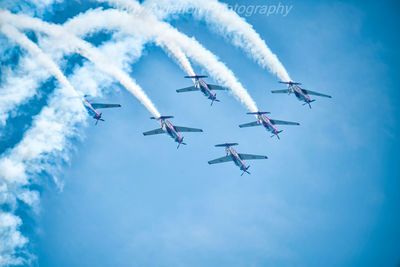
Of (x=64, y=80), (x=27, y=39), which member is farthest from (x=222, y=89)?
(x=27, y=39)

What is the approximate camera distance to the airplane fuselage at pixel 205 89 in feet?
141

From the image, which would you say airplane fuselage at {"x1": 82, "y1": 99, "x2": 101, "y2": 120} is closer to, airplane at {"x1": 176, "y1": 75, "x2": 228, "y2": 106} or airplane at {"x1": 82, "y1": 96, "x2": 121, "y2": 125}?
airplane at {"x1": 82, "y1": 96, "x2": 121, "y2": 125}

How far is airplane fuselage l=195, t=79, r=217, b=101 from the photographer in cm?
4284

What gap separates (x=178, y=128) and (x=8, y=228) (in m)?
23.2

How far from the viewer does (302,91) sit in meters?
46.3

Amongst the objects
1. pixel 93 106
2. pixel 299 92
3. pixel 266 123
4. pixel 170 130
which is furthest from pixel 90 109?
pixel 299 92

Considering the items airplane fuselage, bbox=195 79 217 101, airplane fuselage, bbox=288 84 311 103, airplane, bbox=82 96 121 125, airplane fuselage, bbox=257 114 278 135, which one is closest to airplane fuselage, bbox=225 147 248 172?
airplane fuselage, bbox=257 114 278 135

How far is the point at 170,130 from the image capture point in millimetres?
42719

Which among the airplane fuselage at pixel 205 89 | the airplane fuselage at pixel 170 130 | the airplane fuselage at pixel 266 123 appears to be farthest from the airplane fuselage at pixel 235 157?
the airplane fuselage at pixel 205 89

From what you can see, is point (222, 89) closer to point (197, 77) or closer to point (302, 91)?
point (197, 77)

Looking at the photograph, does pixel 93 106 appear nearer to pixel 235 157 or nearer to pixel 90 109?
pixel 90 109

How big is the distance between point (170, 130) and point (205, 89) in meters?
6.23

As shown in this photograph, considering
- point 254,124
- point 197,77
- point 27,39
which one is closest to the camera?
point 27,39

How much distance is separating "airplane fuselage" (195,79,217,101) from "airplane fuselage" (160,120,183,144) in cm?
543
